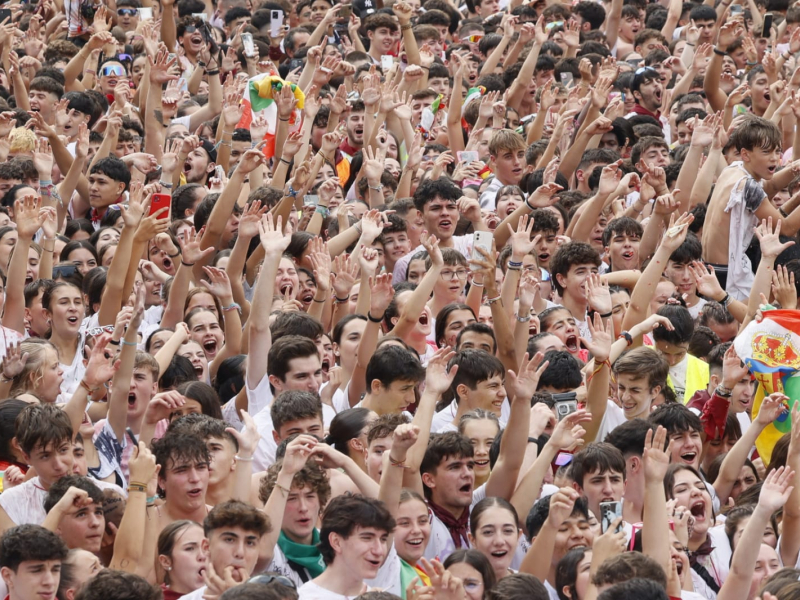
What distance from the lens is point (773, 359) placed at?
6875 millimetres

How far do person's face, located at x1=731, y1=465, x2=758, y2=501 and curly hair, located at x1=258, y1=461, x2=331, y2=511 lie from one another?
79.4 inches

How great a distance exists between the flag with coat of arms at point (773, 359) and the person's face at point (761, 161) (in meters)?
1.76

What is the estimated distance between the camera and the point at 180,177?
980 centimetres

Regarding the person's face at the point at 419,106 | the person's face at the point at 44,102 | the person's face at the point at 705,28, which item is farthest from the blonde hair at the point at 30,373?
the person's face at the point at 705,28

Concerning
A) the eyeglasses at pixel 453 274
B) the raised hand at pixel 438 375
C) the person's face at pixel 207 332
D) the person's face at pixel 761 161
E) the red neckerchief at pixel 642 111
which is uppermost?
the person's face at pixel 761 161

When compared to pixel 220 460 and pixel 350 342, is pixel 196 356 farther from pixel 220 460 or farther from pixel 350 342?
pixel 220 460

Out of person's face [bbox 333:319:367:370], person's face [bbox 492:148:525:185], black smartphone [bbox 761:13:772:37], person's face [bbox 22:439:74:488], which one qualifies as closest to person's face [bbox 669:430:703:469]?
person's face [bbox 333:319:367:370]

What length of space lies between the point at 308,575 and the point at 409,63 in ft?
22.7

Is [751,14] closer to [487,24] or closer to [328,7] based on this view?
[487,24]

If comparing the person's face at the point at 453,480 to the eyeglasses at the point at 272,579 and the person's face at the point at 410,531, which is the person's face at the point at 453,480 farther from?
the eyeglasses at the point at 272,579

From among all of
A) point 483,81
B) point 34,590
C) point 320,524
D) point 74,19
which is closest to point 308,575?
point 320,524

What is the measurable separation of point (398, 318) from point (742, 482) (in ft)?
6.59

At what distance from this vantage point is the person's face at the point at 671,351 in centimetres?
757

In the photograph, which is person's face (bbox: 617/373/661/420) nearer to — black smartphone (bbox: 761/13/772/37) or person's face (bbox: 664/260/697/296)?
person's face (bbox: 664/260/697/296)
